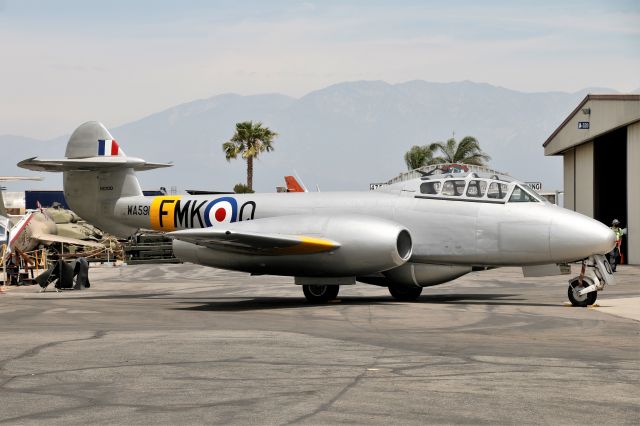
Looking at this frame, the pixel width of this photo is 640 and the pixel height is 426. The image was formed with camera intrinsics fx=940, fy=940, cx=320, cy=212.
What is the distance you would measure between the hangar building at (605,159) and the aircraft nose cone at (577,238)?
76.4ft

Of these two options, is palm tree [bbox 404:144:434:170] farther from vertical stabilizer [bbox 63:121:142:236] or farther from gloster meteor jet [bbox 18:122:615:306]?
gloster meteor jet [bbox 18:122:615:306]

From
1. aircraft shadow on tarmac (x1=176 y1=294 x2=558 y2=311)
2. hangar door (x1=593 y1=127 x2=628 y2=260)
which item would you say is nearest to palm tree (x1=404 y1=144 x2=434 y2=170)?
hangar door (x1=593 y1=127 x2=628 y2=260)

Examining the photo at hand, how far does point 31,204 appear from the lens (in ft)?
293

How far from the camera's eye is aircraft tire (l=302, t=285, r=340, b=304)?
2038cm

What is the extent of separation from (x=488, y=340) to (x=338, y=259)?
6.66m

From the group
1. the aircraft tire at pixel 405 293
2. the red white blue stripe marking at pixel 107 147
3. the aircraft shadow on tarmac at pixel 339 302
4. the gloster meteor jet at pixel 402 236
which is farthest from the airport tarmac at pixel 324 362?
the red white blue stripe marking at pixel 107 147

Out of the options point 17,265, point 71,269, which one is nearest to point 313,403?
point 71,269

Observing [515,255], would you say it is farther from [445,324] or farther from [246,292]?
[246,292]

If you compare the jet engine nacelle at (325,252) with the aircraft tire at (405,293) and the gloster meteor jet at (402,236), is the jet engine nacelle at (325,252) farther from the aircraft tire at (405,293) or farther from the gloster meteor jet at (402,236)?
the aircraft tire at (405,293)

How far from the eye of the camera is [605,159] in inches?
1951

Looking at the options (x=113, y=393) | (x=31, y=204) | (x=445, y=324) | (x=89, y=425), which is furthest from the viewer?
(x=31, y=204)

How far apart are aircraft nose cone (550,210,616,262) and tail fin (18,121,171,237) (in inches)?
433

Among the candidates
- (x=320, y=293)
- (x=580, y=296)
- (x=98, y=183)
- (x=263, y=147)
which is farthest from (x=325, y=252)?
(x=263, y=147)

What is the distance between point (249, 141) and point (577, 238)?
214ft
